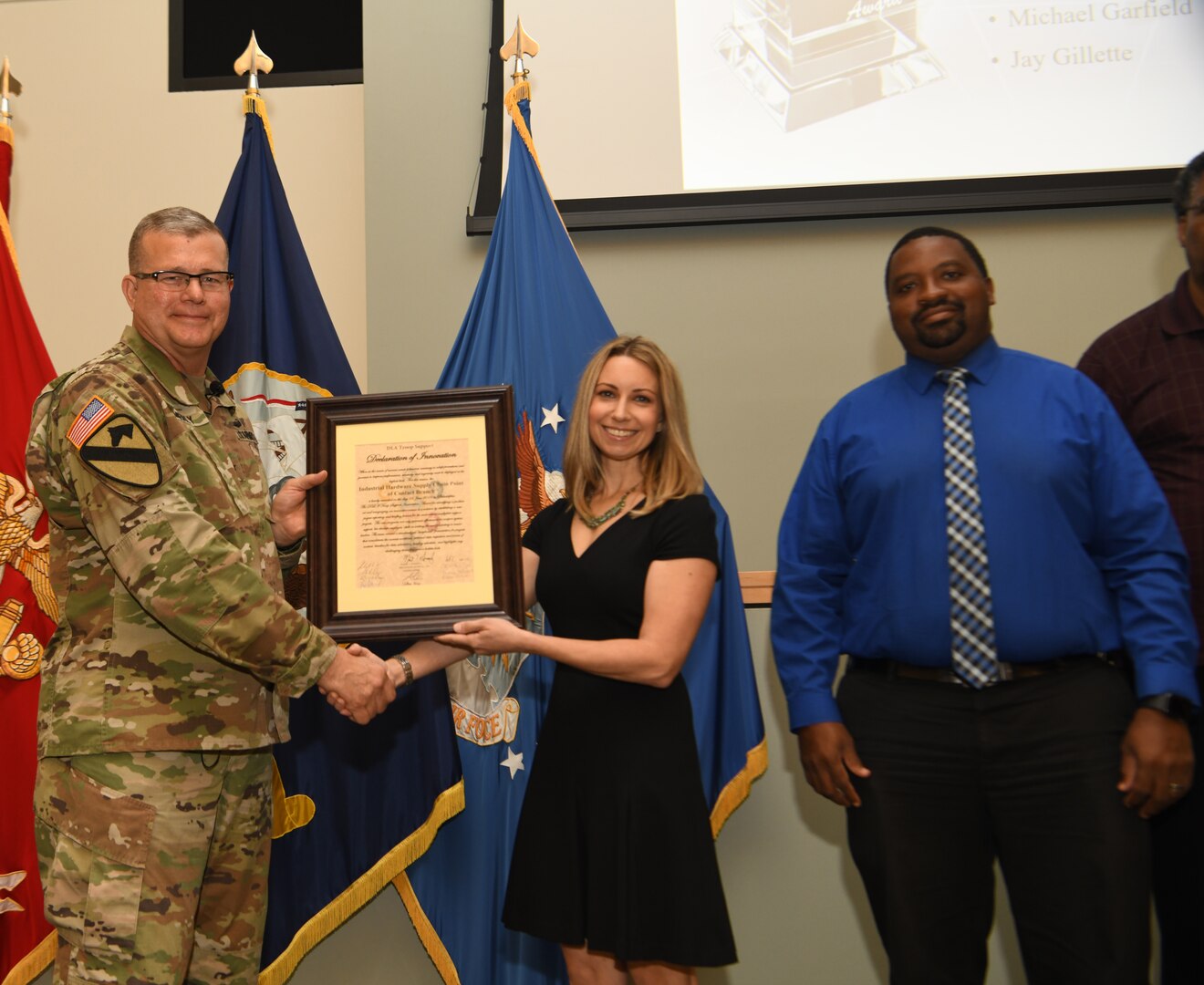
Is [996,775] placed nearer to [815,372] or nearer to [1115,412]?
[1115,412]

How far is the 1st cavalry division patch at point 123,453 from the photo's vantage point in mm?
1837

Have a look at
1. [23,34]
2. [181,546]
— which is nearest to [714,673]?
[181,546]

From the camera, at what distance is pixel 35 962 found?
8.40 ft

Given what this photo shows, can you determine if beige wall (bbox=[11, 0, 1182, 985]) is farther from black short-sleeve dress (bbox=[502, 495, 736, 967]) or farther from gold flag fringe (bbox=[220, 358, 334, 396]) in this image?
black short-sleeve dress (bbox=[502, 495, 736, 967])

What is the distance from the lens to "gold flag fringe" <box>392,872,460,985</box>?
2.52m

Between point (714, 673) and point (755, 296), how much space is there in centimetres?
124

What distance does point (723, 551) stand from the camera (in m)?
2.55

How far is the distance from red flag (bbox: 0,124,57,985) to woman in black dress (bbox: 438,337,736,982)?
136 centimetres

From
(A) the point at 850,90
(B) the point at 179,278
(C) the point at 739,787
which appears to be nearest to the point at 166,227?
(B) the point at 179,278

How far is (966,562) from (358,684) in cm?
127

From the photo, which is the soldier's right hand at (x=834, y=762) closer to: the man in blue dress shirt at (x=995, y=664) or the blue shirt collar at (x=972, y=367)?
the man in blue dress shirt at (x=995, y=664)

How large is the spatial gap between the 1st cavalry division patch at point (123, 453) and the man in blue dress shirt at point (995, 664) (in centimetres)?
132

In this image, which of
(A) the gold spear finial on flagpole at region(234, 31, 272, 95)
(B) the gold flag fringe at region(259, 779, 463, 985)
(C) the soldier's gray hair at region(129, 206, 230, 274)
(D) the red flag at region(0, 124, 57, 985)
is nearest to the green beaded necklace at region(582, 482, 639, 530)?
(B) the gold flag fringe at region(259, 779, 463, 985)

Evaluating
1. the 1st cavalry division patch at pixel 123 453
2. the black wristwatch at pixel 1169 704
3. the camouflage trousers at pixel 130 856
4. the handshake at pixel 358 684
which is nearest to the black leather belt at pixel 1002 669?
the black wristwatch at pixel 1169 704
